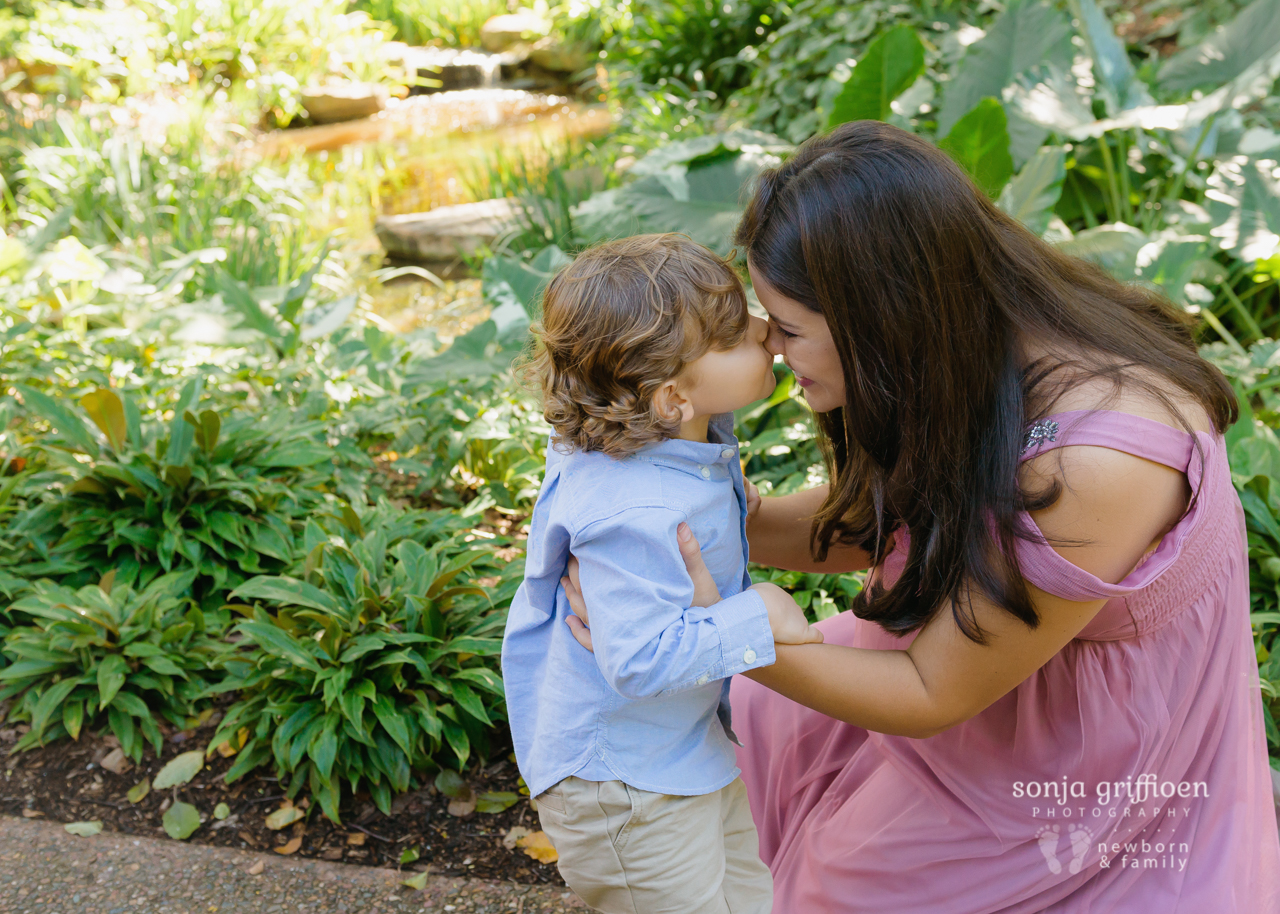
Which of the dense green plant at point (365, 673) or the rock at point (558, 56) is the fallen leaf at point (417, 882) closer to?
the dense green plant at point (365, 673)

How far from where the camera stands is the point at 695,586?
4.22ft

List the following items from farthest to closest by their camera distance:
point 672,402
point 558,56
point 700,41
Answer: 1. point 558,56
2. point 700,41
3. point 672,402

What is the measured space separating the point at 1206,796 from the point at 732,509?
31.1 inches

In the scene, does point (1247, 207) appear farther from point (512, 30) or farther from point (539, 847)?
point (512, 30)

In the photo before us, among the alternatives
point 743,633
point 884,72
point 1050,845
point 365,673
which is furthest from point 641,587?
point 884,72

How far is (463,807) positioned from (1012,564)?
56.3 inches

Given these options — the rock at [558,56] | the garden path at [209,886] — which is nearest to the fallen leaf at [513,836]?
the garden path at [209,886]

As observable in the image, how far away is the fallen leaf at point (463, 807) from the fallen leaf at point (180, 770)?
620mm

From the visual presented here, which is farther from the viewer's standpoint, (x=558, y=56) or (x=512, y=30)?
(x=512, y=30)

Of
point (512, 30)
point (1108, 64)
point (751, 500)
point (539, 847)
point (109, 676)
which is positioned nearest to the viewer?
point (751, 500)

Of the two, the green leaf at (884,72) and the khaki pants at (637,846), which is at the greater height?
the green leaf at (884,72)

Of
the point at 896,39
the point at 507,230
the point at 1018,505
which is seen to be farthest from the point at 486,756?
the point at 507,230

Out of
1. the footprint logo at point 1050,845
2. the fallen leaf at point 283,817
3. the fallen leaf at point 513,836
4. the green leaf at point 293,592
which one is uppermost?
the footprint logo at point 1050,845

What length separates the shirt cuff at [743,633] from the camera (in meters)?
1.23
